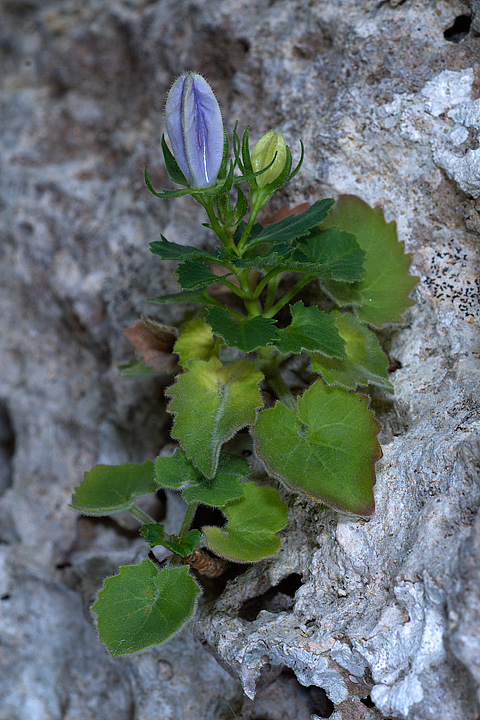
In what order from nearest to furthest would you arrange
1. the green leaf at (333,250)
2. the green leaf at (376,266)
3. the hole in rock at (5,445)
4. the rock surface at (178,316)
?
the rock surface at (178,316)
the green leaf at (333,250)
the green leaf at (376,266)
the hole in rock at (5,445)

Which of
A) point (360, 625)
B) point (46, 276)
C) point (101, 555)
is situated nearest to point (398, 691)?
point (360, 625)

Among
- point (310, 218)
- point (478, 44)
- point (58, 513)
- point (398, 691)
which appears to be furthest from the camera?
point (58, 513)

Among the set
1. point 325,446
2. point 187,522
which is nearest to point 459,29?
point 325,446

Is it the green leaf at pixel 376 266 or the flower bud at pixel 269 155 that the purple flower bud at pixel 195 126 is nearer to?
the flower bud at pixel 269 155

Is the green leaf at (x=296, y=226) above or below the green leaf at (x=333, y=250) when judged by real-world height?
above

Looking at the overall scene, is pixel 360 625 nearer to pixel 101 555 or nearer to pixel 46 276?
pixel 101 555

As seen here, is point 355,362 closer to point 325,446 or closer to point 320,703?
point 325,446

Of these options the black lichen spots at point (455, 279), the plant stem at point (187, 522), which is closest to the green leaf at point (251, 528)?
the plant stem at point (187, 522)

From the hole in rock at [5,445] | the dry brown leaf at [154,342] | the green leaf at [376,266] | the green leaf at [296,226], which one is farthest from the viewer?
the hole in rock at [5,445]
